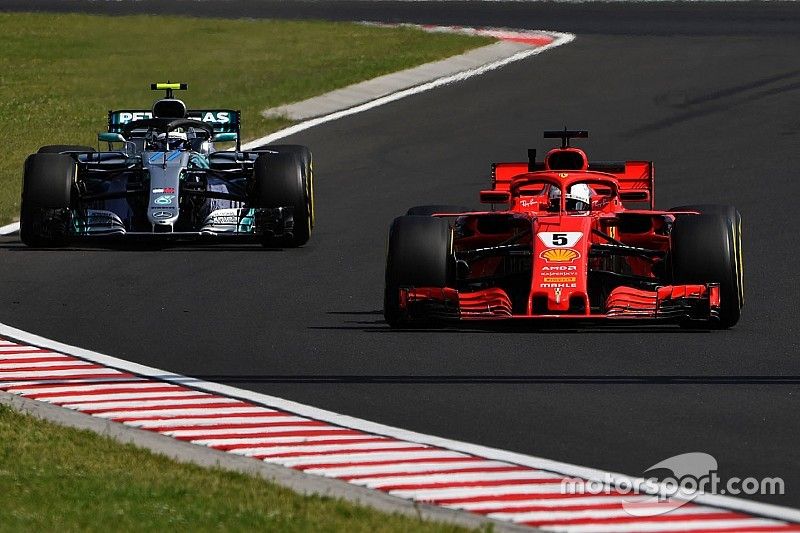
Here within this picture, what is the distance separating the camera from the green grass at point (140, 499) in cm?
968

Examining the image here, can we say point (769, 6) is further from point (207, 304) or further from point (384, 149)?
point (207, 304)

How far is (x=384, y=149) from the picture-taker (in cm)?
3111

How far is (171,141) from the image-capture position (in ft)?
79.0

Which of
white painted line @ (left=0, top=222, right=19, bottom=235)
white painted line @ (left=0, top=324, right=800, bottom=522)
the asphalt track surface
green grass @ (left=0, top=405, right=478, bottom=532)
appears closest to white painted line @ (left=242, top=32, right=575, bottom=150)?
the asphalt track surface

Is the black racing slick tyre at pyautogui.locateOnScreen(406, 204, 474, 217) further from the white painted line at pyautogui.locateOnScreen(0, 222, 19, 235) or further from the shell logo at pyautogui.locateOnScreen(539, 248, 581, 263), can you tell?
the white painted line at pyautogui.locateOnScreen(0, 222, 19, 235)

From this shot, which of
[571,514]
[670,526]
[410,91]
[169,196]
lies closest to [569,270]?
[571,514]

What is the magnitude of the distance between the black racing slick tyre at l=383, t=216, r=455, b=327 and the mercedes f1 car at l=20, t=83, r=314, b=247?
19.2 ft

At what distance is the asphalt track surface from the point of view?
1290 cm

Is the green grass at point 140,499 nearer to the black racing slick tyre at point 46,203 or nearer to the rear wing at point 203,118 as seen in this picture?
the black racing slick tyre at point 46,203

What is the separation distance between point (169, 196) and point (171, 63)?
1995cm

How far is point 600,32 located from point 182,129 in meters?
22.2

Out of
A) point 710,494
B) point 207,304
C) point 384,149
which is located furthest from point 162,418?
point 384,149

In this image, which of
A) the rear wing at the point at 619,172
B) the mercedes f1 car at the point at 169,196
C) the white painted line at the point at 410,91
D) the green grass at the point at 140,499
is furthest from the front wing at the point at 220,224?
the green grass at the point at 140,499

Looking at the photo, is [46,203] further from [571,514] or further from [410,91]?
[410,91]
